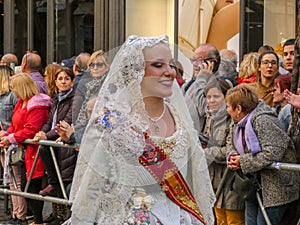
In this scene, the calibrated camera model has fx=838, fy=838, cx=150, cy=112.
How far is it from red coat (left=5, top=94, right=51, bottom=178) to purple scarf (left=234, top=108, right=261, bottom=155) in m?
3.26

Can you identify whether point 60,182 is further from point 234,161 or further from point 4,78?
point 4,78

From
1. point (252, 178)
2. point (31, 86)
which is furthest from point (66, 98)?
point (252, 178)

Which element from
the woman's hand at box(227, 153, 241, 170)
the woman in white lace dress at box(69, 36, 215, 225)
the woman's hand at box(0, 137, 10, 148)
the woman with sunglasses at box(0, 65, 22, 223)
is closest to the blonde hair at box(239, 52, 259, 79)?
the woman's hand at box(227, 153, 241, 170)

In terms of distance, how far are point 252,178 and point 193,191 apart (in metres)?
1.97

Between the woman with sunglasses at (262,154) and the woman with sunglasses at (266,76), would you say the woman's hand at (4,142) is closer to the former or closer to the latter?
the woman with sunglasses at (266,76)

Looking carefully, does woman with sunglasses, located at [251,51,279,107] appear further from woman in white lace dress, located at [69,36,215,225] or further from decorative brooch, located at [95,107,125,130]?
decorative brooch, located at [95,107,125,130]

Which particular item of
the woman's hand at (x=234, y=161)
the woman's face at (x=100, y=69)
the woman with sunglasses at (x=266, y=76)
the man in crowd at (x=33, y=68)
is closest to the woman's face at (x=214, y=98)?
the woman's hand at (x=234, y=161)

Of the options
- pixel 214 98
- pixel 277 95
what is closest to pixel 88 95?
pixel 214 98

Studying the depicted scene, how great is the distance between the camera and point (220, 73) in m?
8.75

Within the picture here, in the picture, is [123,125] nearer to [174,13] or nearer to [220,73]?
[220,73]

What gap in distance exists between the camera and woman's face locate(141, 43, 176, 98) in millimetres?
4973

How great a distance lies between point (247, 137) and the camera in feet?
23.1

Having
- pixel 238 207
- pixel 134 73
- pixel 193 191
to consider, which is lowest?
pixel 238 207

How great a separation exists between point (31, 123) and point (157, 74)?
5.15 meters
